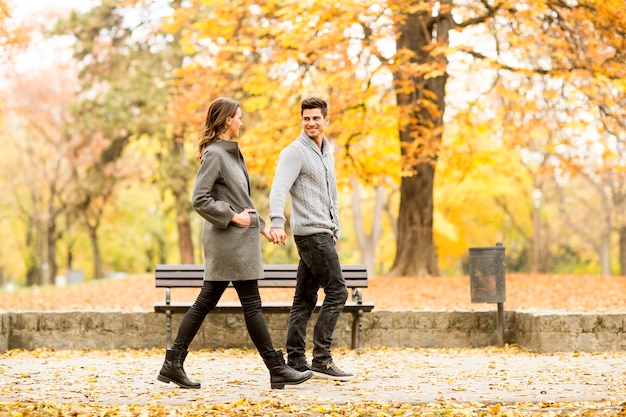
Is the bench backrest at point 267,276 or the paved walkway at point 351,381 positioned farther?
the bench backrest at point 267,276

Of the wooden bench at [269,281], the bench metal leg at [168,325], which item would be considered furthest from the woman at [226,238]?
the bench metal leg at [168,325]

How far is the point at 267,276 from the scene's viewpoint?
897cm

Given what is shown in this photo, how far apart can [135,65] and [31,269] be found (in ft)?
85.1

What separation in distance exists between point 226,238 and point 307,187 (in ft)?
2.73

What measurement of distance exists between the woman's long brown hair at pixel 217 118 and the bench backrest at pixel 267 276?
2879 mm

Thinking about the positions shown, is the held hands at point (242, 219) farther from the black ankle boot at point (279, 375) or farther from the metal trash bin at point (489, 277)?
the metal trash bin at point (489, 277)

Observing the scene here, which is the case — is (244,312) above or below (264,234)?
below

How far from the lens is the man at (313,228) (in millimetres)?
6375

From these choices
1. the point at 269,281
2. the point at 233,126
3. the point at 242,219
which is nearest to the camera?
the point at 242,219

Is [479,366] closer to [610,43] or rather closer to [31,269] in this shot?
[610,43]

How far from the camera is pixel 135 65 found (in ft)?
80.7

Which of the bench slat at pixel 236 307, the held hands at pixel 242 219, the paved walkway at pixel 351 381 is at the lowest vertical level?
the paved walkway at pixel 351 381

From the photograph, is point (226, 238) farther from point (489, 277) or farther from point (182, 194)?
point (182, 194)

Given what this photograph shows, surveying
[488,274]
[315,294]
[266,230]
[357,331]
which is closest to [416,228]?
[488,274]
